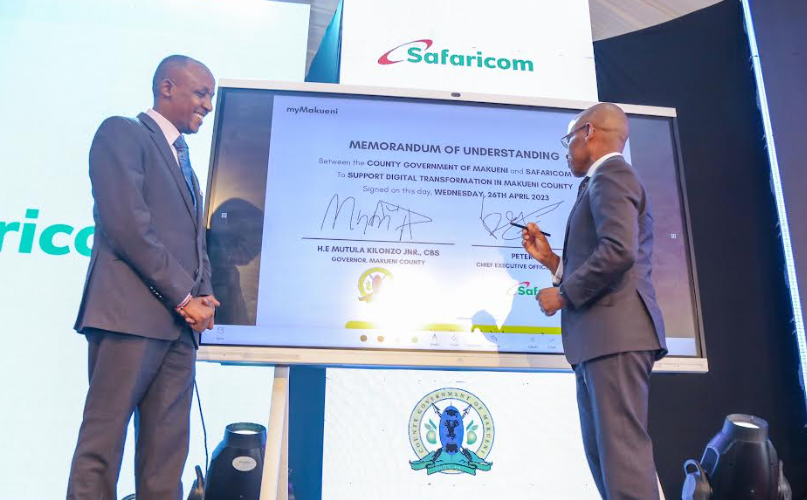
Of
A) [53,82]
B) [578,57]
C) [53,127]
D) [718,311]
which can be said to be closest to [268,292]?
[53,127]

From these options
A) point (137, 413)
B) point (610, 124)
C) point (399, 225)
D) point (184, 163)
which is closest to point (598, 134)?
point (610, 124)

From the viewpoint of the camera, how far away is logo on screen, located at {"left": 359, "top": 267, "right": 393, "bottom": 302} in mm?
2410

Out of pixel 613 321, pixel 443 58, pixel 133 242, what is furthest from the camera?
pixel 443 58

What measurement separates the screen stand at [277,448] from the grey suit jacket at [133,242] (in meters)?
0.61

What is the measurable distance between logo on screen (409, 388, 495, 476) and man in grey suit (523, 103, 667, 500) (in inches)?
36.2

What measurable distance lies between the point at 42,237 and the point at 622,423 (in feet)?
9.59

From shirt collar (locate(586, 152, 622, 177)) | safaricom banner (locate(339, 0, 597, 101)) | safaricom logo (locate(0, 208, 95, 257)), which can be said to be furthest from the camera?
safaricom banner (locate(339, 0, 597, 101))

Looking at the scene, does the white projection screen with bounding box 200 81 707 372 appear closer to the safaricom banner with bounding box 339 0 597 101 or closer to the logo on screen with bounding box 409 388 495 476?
the logo on screen with bounding box 409 388 495 476

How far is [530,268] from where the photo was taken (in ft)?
8.38

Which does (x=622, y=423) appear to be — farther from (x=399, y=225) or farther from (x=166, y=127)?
(x=166, y=127)

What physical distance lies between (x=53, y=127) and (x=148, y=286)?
2078 mm

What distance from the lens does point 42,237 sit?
2.94 metres

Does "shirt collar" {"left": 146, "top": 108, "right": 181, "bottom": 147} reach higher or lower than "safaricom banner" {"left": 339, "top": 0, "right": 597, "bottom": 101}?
lower
